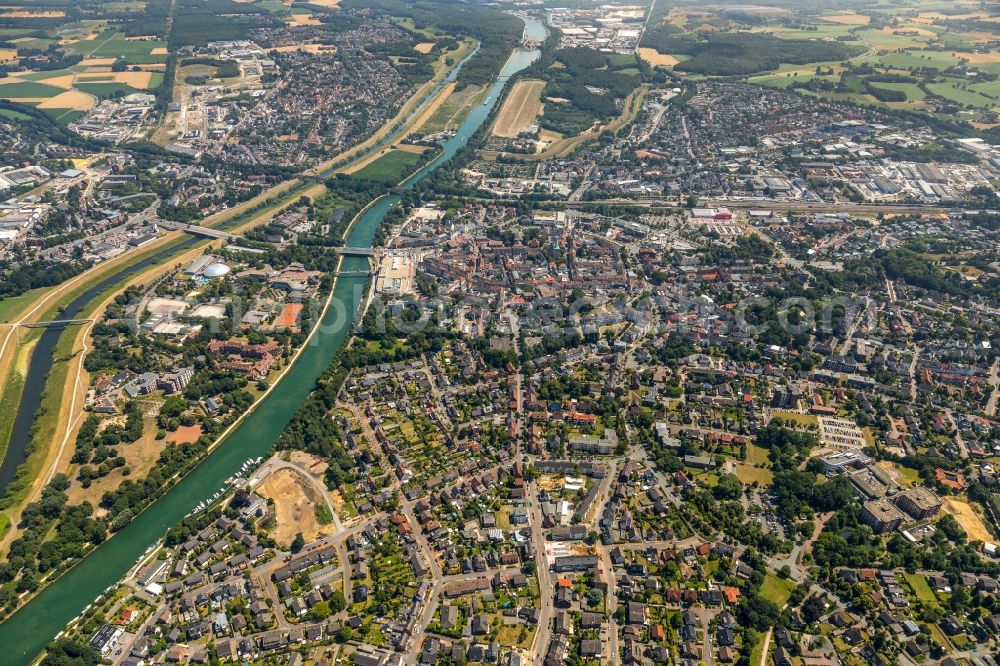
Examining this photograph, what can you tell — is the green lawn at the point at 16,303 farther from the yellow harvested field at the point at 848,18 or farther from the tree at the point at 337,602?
the yellow harvested field at the point at 848,18

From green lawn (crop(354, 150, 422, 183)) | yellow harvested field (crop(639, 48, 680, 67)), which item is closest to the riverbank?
green lawn (crop(354, 150, 422, 183))

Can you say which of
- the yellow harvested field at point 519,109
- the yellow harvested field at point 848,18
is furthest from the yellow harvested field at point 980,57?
the yellow harvested field at point 519,109

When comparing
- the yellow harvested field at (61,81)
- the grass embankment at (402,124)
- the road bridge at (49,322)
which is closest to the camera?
the road bridge at (49,322)

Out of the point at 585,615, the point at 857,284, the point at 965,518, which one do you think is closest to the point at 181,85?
the point at 857,284

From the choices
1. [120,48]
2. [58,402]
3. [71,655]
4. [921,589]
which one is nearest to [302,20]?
[120,48]

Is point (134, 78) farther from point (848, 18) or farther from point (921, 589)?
point (848, 18)

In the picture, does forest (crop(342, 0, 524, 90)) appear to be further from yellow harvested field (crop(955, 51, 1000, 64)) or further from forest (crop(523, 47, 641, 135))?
yellow harvested field (crop(955, 51, 1000, 64))

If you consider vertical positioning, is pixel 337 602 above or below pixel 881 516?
below
